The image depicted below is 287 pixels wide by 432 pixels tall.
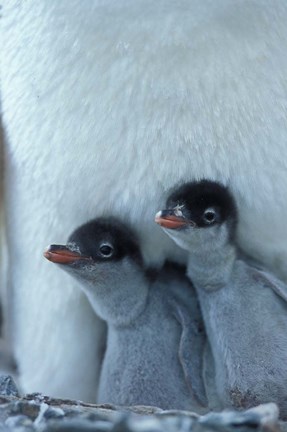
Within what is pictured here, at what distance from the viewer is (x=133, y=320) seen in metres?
1.86

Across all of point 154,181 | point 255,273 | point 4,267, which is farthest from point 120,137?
point 4,267

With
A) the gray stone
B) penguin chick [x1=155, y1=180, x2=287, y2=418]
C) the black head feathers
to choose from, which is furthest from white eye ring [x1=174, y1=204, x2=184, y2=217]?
the gray stone

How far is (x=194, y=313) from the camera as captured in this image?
1890mm

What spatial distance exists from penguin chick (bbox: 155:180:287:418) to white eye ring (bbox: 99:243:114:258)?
156 mm

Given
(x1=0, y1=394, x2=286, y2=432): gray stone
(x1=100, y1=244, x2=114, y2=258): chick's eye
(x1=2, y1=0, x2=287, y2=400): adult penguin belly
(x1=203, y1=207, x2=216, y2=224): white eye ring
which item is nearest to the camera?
(x1=0, y1=394, x2=286, y2=432): gray stone

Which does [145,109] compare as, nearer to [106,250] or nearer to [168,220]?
[168,220]

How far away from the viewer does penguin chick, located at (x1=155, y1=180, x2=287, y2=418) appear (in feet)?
5.44

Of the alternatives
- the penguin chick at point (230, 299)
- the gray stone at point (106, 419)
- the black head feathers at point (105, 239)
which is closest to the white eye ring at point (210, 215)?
the penguin chick at point (230, 299)

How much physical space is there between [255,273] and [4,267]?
2.81 feet

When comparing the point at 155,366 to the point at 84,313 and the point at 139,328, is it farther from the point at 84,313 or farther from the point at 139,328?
the point at 84,313

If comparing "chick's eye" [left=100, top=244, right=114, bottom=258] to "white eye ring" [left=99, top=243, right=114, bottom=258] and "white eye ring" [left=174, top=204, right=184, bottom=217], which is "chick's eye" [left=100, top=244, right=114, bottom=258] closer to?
"white eye ring" [left=99, top=243, right=114, bottom=258]

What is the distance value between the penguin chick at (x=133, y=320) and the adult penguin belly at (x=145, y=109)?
60 millimetres

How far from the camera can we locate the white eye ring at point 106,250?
71.8 inches

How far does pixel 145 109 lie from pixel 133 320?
1.52 ft
